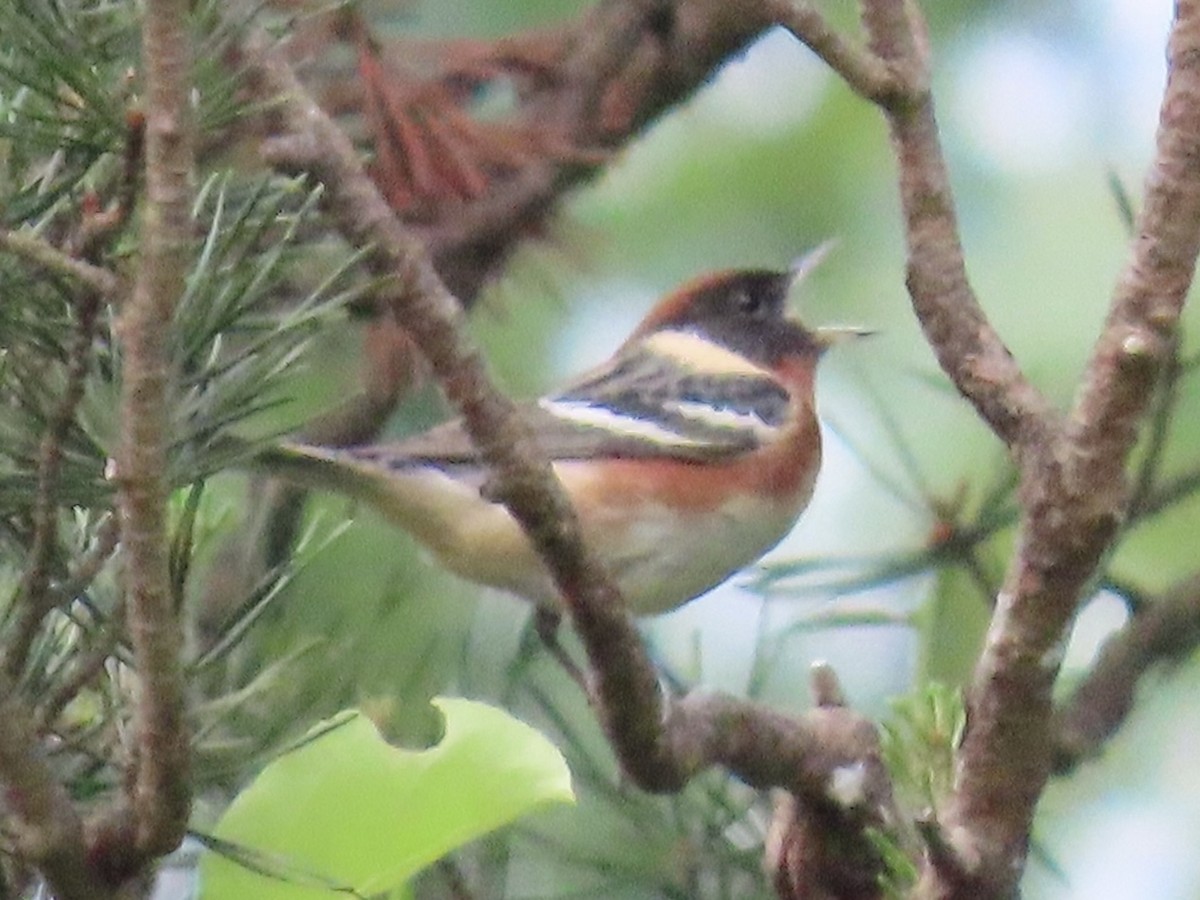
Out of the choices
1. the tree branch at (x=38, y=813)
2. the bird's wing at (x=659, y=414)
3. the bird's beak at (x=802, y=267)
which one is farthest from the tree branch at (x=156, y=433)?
the bird's beak at (x=802, y=267)

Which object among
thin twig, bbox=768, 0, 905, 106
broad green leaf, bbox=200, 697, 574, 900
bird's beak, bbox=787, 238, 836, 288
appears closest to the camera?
broad green leaf, bbox=200, 697, 574, 900

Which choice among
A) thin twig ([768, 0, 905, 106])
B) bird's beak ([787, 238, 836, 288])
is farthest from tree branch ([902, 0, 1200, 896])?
bird's beak ([787, 238, 836, 288])

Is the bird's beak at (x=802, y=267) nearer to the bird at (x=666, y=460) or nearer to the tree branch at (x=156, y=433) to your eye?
the bird at (x=666, y=460)

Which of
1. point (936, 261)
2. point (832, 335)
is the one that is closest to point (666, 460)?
point (832, 335)

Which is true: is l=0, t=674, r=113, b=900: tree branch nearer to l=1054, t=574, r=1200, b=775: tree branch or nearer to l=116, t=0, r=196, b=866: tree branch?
l=116, t=0, r=196, b=866: tree branch

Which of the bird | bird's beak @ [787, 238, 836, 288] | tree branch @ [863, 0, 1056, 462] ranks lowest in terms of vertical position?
the bird

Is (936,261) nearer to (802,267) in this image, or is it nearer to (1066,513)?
(1066,513)
